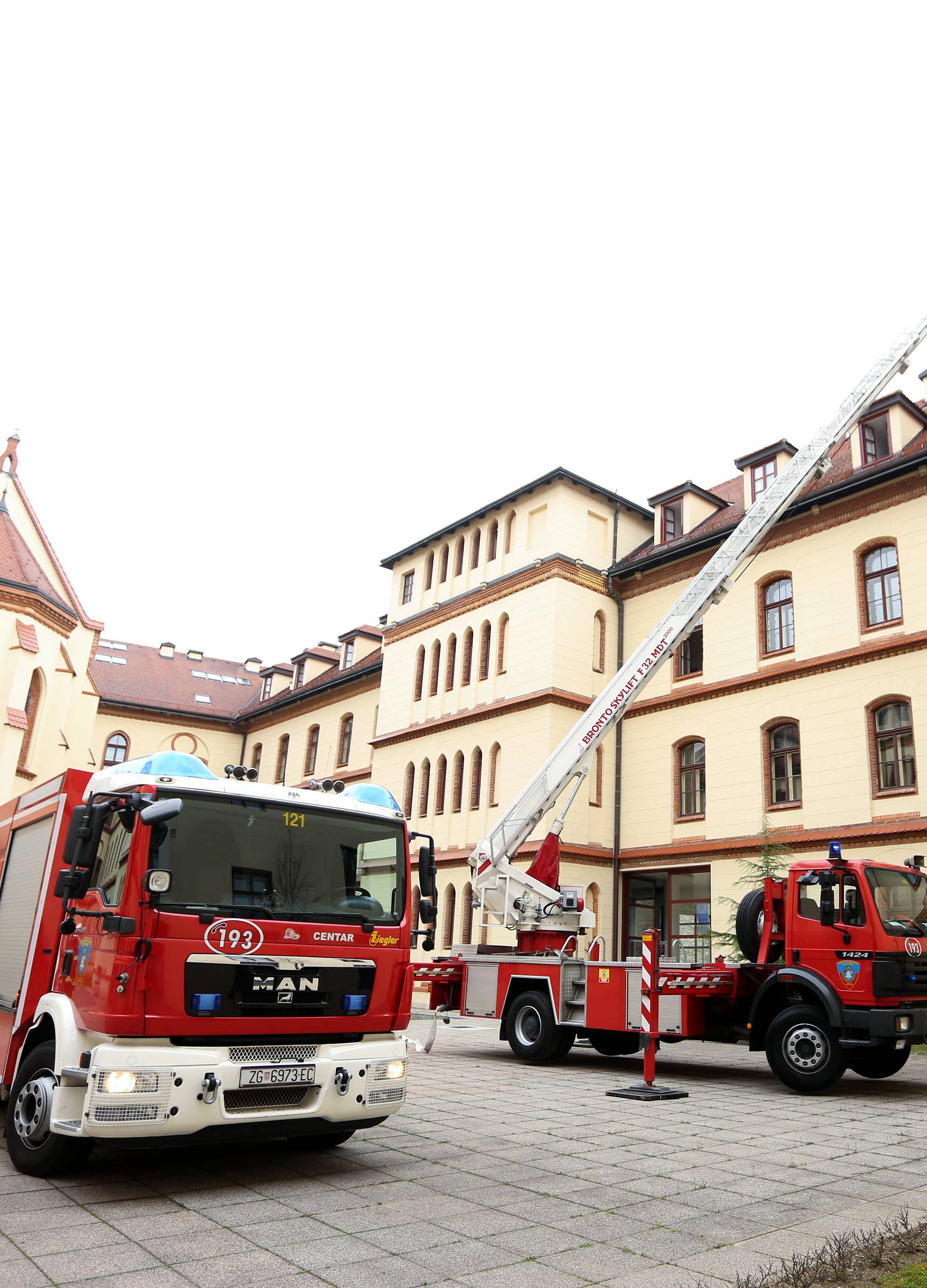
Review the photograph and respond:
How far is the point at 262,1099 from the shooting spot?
20.4 feet

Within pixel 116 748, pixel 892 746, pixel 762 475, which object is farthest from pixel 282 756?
pixel 892 746

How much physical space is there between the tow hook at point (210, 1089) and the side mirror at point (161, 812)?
5.15ft

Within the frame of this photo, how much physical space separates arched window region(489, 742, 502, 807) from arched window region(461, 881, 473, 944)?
2322mm

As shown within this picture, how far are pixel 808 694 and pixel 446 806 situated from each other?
10462mm

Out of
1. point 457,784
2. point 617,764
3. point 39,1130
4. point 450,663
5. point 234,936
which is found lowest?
point 39,1130

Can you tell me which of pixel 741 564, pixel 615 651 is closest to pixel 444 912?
pixel 615 651

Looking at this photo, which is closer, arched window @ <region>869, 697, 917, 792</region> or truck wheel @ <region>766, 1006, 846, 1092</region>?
truck wheel @ <region>766, 1006, 846, 1092</region>

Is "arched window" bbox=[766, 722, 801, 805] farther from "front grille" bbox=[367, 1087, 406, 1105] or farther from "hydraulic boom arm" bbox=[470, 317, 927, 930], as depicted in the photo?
"front grille" bbox=[367, 1087, 406, 1105]

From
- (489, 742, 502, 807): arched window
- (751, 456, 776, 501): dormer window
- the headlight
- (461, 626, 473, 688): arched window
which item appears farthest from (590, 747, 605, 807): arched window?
the headlight

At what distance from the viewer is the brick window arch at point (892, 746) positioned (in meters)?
19.1

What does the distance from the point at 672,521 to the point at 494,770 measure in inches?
332

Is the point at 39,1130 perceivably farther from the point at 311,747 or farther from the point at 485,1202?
the point at 311,747


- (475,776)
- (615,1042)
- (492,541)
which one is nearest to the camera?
(615,1042)

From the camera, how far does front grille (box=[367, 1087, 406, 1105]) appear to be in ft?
22.0
